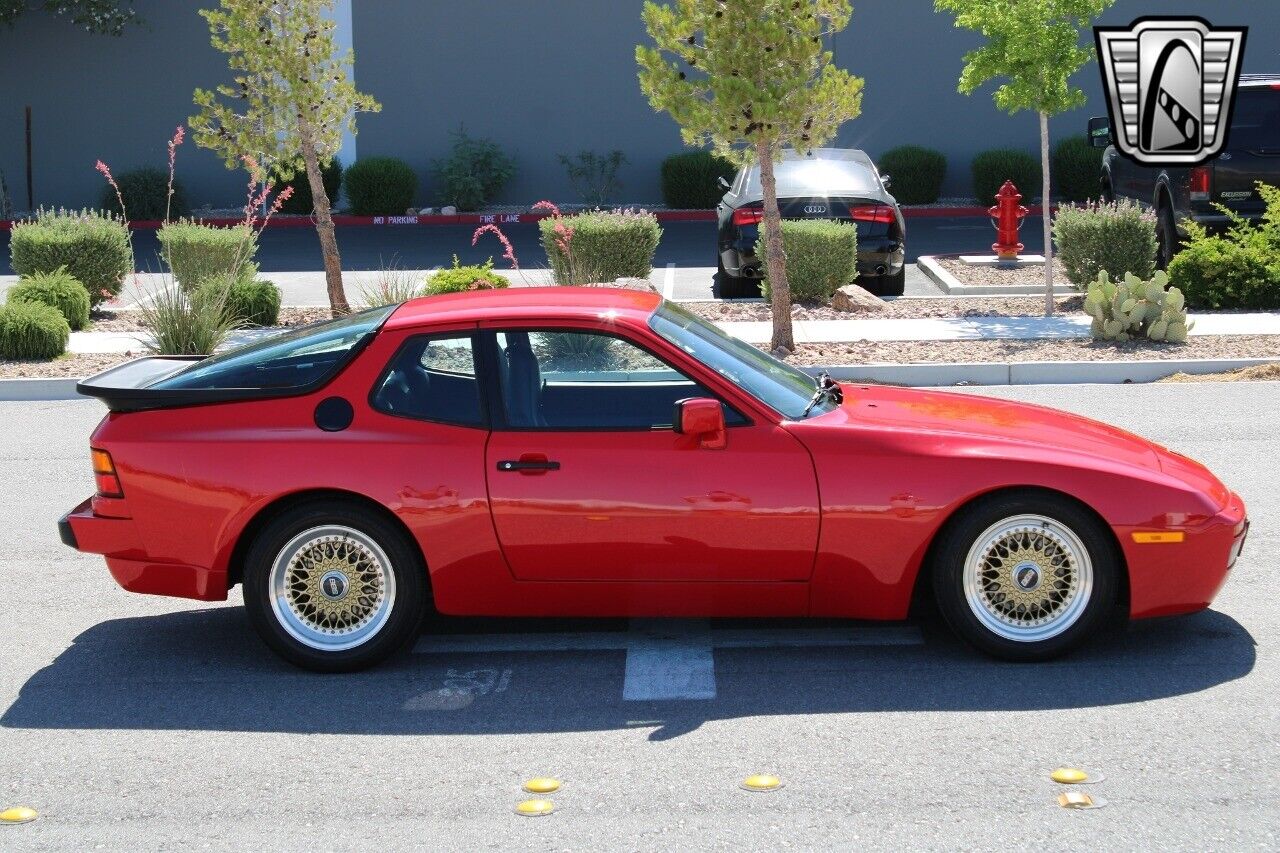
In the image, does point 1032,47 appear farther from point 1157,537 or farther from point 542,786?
point 542,786

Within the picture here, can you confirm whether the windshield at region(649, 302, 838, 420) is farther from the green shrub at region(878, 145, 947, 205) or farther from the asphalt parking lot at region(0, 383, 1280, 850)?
the green shrub at region(878, 145, 947, 205)

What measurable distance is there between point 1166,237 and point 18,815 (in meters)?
14.5

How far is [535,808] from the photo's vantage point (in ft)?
15.9

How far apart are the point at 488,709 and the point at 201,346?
8780mm

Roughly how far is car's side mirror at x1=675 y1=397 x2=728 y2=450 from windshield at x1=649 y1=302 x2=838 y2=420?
0.85ft

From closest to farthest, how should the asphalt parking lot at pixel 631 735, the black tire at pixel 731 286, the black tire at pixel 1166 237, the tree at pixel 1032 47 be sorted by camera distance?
the asphalt parking lot at pixel 631 735 < the tree at pixel 1032 47 < the black tire at pixel 1166 237 < the black tire at pixel 731 286

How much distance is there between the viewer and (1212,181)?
1598 centimetres

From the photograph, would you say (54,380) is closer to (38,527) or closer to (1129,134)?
(38,527)

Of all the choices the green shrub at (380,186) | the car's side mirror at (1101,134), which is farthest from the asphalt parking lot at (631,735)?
the green shrub at (380,186)

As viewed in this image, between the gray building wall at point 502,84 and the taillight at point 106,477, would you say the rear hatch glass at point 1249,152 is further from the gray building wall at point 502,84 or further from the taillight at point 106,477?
the taillight at point 106,477

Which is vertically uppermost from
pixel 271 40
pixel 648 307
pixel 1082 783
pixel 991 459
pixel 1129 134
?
pixel 271 40

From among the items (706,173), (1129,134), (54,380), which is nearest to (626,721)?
(54,380)

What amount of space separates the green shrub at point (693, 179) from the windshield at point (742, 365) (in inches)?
800

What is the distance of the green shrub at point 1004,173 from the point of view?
26.7 meters
